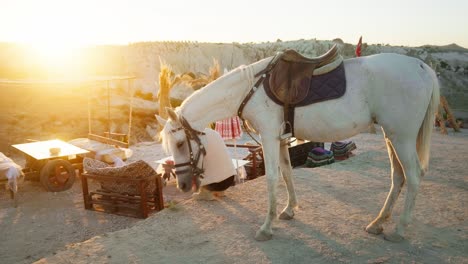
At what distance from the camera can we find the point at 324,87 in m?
4.37

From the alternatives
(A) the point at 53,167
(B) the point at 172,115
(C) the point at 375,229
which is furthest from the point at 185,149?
(A) the point at 53,167

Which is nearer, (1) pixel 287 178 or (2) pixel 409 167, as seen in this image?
(2) pixel 409 167

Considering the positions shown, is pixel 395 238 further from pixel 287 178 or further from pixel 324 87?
pixel 324 87

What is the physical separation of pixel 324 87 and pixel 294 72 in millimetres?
404

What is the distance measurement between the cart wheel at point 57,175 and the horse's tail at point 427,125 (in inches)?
317

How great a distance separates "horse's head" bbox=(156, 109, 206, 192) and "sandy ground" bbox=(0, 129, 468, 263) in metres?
0.91

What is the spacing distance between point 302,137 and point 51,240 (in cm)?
454

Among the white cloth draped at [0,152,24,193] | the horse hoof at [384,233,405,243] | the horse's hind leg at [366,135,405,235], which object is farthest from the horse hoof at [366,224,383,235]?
the white cloth draped at [0,152,24,193]

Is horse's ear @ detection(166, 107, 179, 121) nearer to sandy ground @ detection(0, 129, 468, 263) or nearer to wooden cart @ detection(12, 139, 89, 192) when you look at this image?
sandy ground @ detection(0, 129, 468, 263)

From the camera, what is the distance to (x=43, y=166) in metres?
9.16

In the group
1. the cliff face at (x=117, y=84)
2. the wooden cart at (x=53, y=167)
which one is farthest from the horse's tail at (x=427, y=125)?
the cliff face at (x=117, y=84)

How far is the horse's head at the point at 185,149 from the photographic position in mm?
4574

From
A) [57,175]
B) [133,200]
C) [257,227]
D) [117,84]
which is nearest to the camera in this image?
[257,227]

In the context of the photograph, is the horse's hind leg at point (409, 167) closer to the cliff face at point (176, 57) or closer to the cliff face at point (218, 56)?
the cliff face at point (218, 56)
